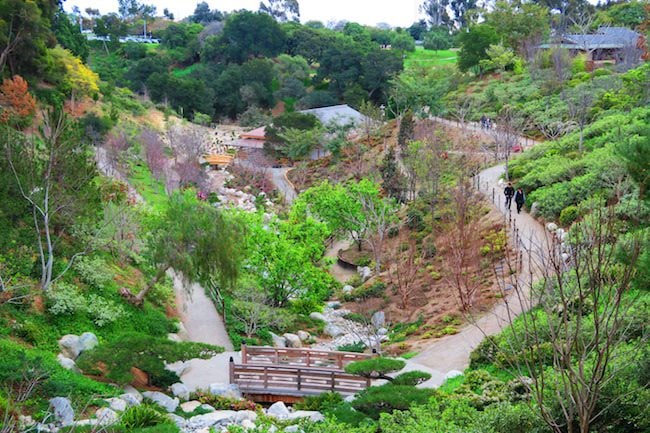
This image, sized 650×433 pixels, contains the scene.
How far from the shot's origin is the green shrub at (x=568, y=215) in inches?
946

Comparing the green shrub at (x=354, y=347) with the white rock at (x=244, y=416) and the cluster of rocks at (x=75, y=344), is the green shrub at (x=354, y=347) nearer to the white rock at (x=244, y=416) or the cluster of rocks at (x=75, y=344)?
the white rock at (x=244, y=416)

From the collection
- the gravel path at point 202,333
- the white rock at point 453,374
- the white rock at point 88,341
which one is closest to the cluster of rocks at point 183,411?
the gravel path at point 202,333

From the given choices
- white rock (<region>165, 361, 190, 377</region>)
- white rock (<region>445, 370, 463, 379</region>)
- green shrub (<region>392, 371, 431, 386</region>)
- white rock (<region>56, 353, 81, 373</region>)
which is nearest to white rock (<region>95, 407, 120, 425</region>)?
white rock (<region>56, 353, 81, 373</region>)

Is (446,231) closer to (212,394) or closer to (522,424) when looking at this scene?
(212,394)

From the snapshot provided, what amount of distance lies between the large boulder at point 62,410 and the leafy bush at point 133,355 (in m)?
1.81

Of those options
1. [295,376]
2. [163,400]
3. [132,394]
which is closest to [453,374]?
[295,376]

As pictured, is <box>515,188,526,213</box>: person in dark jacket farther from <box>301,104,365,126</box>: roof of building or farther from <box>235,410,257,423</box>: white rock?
<box>301,104,365,126</box>: roof of building

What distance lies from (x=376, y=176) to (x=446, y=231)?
40.1 ft

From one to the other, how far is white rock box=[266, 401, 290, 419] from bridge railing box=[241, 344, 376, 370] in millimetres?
1629

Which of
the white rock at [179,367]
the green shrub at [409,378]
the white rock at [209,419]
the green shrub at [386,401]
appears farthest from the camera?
the white rock at [179,367]

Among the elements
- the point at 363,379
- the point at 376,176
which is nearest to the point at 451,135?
the point at 376,176

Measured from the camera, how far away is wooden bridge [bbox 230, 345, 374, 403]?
16.3 m

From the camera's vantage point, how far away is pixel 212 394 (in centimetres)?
1611

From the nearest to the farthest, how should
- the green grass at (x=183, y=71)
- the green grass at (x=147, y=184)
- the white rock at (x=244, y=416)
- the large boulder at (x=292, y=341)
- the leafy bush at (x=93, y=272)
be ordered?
the white rock at (x=244, y=416) < the leafy bush at (x=93, y=272) < the large boulder at (x=292, y=341) < the green grass at (x=147, y=184) < the green grass at (x=183, y=71)
